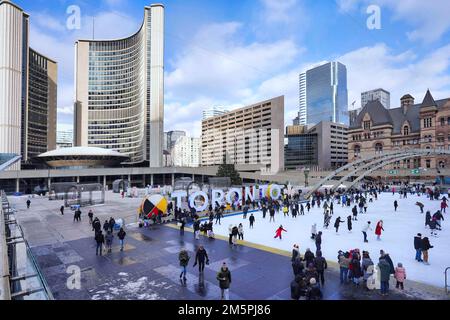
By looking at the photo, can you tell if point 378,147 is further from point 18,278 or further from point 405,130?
point 18,278

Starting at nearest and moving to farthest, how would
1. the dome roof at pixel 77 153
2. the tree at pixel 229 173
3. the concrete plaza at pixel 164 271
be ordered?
the concrete plaza at pixel 164 271
the tree at pixel 229 173
the dome roof at pixel 77 153

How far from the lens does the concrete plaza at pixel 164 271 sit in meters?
8.91

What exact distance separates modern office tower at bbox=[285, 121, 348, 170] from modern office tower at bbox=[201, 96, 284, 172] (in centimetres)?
2559

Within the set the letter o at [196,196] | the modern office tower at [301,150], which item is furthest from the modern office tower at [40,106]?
the modern office tower at [301,150]

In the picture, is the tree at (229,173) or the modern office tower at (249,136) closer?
the tree at (229,173)

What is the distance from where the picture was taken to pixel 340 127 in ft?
446

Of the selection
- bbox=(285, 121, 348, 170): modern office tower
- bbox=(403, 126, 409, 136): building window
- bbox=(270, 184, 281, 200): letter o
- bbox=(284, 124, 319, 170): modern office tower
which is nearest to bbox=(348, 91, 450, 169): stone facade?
bbox=(403, 126, 409, 136): building window

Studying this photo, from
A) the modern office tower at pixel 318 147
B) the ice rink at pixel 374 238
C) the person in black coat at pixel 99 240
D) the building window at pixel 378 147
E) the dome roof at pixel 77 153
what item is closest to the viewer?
the ice rink at pixel 374 238

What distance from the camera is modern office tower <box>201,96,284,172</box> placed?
107688 mm

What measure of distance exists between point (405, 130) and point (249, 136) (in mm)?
61508

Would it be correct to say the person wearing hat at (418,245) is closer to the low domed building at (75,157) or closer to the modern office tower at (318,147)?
the low domed building at (75,157)

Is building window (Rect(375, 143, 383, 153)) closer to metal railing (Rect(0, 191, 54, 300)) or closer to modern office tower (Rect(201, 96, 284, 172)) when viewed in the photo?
modern office tower (Rect(201, 96, 284, 172))

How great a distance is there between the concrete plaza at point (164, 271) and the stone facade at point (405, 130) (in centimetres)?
6864
